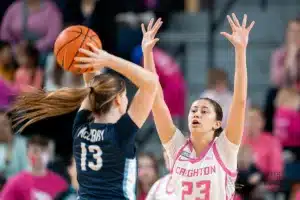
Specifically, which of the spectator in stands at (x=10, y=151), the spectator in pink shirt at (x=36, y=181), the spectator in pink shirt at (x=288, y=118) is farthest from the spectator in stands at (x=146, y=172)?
the spectator in pink shirt at (x=288, y=118)

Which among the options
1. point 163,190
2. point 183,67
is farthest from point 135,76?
point 183,67

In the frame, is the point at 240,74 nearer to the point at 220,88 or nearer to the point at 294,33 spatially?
the point at 220,88

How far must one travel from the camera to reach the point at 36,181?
9.97m

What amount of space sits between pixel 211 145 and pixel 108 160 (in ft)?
2.50

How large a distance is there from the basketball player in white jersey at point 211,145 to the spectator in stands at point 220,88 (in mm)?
3450

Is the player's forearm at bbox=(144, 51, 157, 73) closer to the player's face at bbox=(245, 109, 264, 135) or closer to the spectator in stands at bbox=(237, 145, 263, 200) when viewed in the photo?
the spectator in stands at bbox=(237, 145, 263, 200)

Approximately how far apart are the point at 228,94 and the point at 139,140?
1.27m

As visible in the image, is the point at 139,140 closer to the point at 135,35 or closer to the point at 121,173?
the point at 135,35

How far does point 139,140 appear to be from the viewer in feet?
37.1

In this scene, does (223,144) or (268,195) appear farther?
(268,195)

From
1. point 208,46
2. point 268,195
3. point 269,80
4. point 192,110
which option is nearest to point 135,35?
point 208,46

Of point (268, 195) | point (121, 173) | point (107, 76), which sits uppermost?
point (107, 76)

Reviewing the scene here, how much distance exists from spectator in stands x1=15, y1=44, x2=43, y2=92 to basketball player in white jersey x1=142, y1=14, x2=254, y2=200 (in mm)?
4130

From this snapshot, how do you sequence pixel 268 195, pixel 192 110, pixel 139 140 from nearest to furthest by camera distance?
pixel 192 110, pixel 268 195, pixel 139 140
